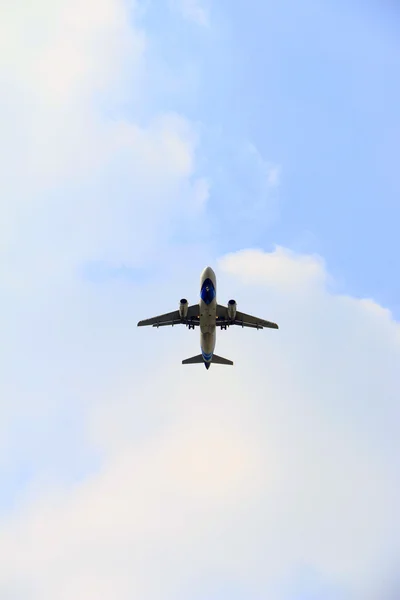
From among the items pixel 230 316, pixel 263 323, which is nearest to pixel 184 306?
pixel 230 316

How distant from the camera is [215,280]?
199ft

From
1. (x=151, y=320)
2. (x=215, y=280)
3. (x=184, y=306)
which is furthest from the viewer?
(x=151, y=320)

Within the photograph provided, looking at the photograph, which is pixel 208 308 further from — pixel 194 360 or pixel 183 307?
pixel 194 360

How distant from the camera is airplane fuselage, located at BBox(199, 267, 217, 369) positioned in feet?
196

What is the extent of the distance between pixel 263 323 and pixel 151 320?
12169 millimetres

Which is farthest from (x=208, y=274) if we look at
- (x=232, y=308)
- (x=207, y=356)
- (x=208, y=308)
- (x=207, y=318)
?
(x=207, y=356)

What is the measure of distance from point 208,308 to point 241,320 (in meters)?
9.68

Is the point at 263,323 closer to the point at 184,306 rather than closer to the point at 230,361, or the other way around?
the point at 230,361

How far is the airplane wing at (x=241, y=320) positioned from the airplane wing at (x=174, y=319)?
2.45 m

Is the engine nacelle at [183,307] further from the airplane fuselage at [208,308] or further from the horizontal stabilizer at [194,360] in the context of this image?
the horizontal stabilizer at [194,360]

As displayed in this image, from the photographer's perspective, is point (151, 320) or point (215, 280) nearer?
point (215, 280)

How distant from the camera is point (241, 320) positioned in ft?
229

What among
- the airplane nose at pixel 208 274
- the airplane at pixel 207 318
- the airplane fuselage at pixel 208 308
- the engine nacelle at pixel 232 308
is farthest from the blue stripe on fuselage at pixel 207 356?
the airplane nose at pixel 208 274

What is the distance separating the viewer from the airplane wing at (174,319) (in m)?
67.7
